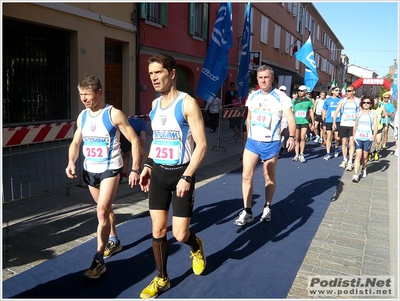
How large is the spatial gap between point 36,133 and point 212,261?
304 cm

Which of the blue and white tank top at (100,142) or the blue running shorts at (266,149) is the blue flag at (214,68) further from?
the blue and white tank top at (100,142)

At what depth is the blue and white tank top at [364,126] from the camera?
301 inches

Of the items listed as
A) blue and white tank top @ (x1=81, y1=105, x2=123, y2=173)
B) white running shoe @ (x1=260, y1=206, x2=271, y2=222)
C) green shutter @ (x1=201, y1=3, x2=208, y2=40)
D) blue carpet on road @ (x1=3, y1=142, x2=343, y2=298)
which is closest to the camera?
blue carpet on road @ (x1=3, y1=142, x2=343, y2=298)

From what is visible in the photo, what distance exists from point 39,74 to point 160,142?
825 centimetres

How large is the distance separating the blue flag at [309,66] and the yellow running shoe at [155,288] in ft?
38.0

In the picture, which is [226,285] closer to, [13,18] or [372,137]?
[372,137]

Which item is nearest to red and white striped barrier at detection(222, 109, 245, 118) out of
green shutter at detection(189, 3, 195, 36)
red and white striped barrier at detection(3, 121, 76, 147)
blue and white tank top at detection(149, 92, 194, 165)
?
green shutter at detection(189, 3, 195, 36)

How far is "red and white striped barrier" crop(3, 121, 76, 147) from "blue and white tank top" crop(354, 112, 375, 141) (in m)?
5.63

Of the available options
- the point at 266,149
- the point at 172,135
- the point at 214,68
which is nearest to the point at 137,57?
the point at 214,68

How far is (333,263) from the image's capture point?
3.96m

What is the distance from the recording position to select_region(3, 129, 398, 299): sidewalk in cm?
384

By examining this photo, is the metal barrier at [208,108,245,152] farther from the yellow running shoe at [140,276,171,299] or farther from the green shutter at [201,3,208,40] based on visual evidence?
the yellow running shoe at [140,276,171,299]

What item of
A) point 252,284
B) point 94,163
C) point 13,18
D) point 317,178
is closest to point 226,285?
point 252,284

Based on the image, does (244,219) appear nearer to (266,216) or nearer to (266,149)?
(266,216)
